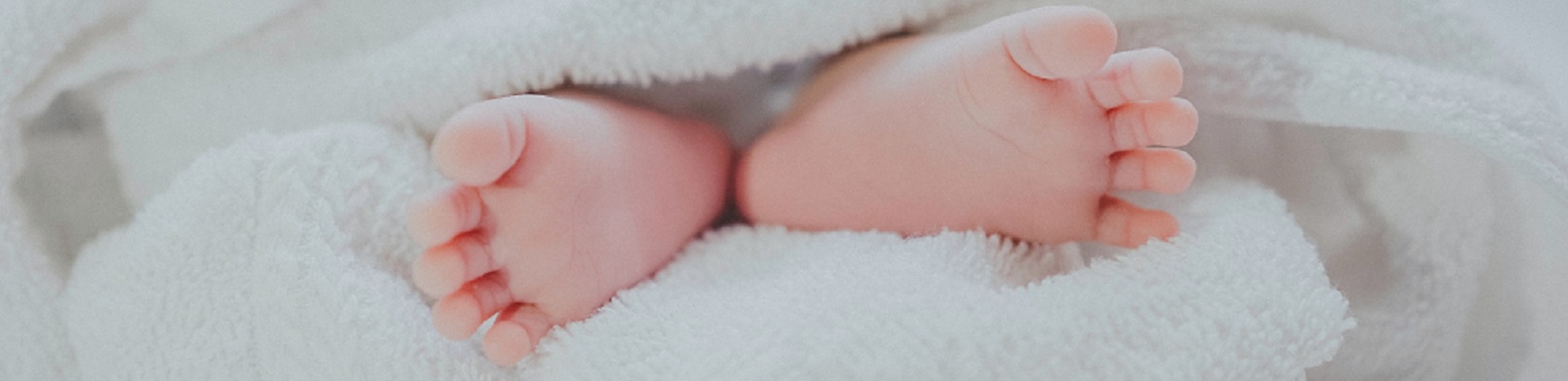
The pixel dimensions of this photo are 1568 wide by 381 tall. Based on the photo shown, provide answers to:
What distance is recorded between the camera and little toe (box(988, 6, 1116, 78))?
0.40 m

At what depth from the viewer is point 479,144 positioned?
0.38 m

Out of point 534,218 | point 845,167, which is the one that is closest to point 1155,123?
point 845,167

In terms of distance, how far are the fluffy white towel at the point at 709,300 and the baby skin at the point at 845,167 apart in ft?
0.07

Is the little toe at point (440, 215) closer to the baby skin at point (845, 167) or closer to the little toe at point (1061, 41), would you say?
the baby skin at point (845, 167)

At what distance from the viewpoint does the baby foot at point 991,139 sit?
0.43m

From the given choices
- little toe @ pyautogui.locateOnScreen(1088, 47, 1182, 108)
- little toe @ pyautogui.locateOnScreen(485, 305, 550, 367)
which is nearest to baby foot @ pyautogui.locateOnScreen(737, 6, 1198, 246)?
little toe @ pyautogui.locateOnScreen(1088, 47, 1182, 108)

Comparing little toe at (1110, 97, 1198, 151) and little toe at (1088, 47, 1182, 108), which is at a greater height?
little toe at (1088, 47, 1182, 108)

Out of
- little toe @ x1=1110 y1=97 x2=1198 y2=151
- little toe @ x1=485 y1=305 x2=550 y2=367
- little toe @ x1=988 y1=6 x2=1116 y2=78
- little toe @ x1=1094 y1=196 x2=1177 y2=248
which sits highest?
little toe @ x1=988 y1=6 x2=1116 y2=78

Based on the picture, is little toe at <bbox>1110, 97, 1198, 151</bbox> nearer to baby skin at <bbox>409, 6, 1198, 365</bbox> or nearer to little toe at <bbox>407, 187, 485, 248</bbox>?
baby skin at <bbox>409, 6, 1198, 365</bbox>

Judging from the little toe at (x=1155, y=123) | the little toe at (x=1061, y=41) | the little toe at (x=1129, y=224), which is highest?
the little toe at (x=1061, y=41)

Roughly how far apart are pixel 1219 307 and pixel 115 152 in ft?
1.99

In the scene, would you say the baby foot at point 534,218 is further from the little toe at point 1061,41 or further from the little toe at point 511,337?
the little toe at point 1061,41

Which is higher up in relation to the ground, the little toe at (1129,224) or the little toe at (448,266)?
the little toe at (448,266)

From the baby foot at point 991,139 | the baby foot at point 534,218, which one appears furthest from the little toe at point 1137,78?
the baby foot at point 534,218
